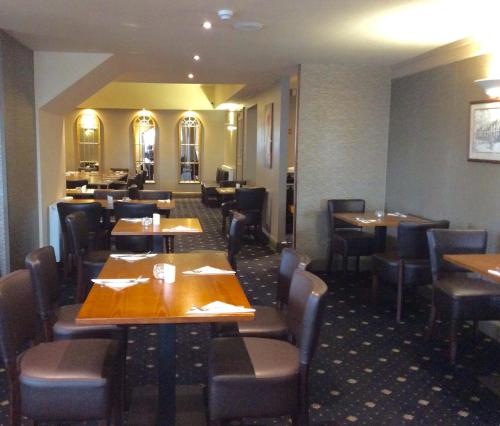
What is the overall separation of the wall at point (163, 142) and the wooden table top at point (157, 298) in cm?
1172

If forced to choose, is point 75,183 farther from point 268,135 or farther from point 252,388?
point 252,388

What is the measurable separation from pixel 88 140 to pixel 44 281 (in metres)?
12.4

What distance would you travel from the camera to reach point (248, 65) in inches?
247

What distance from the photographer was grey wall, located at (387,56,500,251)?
4574 millimetres

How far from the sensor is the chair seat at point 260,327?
299 cm

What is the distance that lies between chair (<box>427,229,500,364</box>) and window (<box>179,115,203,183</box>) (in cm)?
1137

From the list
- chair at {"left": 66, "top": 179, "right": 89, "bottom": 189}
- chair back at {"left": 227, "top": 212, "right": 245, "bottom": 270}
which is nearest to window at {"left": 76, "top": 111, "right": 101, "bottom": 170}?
chair at {"left": 66, "top": 179, "right": 89, "bottom": 189}

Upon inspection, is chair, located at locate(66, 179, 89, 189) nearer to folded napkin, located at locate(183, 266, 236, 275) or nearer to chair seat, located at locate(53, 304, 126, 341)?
chair seat, located at locate(53, 304, 126, 341)

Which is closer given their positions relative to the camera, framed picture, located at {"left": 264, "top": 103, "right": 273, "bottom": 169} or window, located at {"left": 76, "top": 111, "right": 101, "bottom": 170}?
framed picture, located at {"left": 264, "top": 103, "right": 273, "bottom": 169}

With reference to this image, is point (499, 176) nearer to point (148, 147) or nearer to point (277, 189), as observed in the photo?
point (277, 189)

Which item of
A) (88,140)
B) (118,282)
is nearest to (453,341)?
(118,282)

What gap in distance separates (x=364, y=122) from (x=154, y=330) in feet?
12.2

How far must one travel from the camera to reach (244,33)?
4.50 meters

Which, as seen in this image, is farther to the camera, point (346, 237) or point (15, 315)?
point (346, 237)
